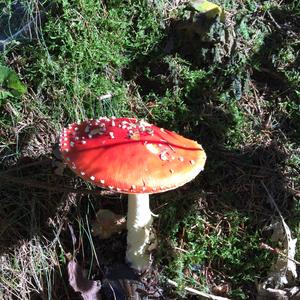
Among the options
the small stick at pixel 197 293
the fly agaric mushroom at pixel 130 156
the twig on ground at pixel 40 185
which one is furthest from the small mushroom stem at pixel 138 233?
the twig on ground at pixel 40 185

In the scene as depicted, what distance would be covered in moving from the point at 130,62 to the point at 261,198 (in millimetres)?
1290

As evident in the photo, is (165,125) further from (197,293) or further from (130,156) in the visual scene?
(197,293)

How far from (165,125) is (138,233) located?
79 cm

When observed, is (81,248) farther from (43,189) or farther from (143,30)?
(143,30)

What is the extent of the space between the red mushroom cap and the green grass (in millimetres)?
561

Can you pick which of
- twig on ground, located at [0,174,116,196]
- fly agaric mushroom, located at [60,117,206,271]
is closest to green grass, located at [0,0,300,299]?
twig on ground, located at [0,174,116,196]

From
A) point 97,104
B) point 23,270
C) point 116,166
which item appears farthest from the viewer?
point 97,104

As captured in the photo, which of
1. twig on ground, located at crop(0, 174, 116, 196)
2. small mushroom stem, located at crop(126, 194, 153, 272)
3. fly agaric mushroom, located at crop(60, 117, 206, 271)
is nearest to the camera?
fly agaric mushroom, located at crop(60, 117, 206, 271)

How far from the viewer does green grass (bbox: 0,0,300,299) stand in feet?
11.4

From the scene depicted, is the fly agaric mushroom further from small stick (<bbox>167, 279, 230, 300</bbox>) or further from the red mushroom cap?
small stick (<bbox>167, 279, 230, 300</bbox>)

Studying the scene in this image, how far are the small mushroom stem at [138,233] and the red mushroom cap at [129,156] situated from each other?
409mm

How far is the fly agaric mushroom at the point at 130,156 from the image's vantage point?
283 centimetres

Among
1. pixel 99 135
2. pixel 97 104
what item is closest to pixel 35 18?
pixel 97 104

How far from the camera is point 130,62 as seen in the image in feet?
12.4
